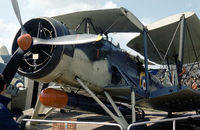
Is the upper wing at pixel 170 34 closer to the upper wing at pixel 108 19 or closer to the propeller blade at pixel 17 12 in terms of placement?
the upper wing at pixel 108 19

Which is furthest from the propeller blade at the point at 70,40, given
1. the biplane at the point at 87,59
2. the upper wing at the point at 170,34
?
the upper wing at the point at 170,34

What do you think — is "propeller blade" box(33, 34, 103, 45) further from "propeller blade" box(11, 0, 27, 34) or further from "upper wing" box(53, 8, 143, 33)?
"upper wing" box(53, 8, 143, 33)

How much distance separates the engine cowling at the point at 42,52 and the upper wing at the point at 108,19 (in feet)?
4.77

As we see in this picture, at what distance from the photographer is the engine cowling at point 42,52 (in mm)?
4281

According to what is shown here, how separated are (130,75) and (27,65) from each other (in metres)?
3.17

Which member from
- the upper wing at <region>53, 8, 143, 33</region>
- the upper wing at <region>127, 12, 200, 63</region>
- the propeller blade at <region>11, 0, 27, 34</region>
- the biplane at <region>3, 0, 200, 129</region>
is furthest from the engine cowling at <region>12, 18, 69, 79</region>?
the upper wing at <region>127, 12, 200, 63</region>

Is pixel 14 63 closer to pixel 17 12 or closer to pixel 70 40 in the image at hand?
pixel 17 12

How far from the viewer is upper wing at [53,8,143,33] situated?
18.9 feet

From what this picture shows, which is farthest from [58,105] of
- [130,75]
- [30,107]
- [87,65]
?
[30,107]

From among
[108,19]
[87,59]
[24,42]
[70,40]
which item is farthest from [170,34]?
[24,42]

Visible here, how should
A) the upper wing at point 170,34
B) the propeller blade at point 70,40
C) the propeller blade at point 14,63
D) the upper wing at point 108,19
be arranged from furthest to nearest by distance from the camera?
the upper wing at point 170,34 < the upper wing at point 108,19 < the propeller blade at point 14,63 < the propeller blade at point 70,40

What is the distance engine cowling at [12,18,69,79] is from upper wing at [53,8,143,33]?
4.77 feet

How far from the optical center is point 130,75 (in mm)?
6602

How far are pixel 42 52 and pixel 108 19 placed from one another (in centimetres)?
247
